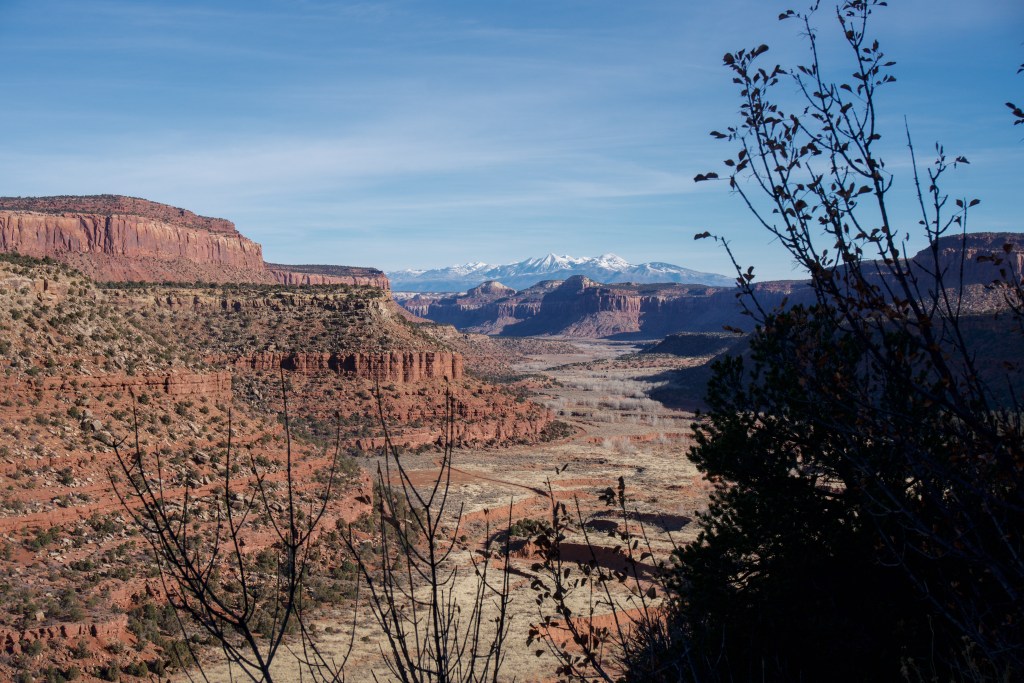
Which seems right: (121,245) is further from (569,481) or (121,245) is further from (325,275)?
(569,481)

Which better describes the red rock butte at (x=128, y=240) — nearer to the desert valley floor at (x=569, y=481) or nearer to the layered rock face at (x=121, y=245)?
the layered rock face at (x=121, y=245)

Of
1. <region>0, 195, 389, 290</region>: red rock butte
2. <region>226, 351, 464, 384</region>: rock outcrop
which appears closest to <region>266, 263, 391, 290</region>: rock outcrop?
<region>0, 195, 389, 290</region>: red rock butte

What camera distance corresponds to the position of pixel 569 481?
48438 millimetres

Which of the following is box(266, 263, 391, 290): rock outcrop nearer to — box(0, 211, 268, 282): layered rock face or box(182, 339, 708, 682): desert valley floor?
box(0, 211, 268, 282): layered rock face

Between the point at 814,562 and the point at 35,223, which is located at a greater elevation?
the point at 35,223

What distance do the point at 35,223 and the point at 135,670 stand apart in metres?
101

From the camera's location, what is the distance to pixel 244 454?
94.6ft

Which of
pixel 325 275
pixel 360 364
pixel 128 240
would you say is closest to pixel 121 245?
pixel 128 240

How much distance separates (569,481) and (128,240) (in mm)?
87486

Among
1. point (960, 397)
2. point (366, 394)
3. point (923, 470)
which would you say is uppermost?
point (960, 397)

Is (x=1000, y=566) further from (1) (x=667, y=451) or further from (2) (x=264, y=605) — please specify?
(1) (x=667, y=451)

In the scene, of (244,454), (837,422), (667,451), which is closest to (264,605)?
Result: (244,454)

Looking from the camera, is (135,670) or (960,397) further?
(135,670)

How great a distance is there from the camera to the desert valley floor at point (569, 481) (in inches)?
884
